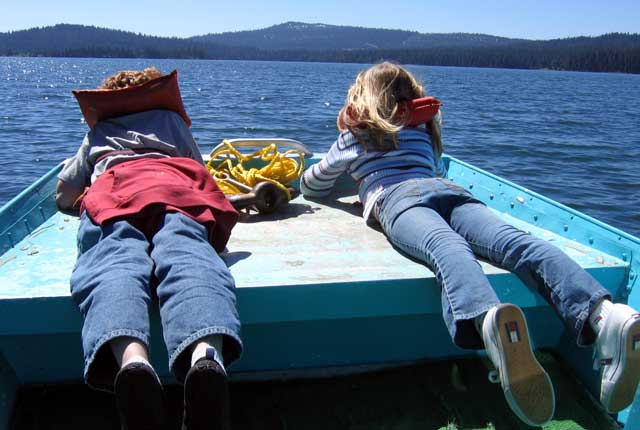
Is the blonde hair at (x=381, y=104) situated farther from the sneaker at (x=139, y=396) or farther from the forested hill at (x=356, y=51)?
the forested hill at (x=356, y=51)

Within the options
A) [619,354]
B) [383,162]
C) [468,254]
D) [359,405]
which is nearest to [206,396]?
[468,254]

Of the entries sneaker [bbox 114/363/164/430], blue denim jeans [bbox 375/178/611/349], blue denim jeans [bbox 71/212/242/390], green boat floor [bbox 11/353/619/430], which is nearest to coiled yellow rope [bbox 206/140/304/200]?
blue denim jeans [bbox 375/178/611/349]

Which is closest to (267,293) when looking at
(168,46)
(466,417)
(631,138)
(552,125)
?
(466,417)

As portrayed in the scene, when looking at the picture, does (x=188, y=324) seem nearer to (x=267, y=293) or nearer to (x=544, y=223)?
(x=267, y=293)

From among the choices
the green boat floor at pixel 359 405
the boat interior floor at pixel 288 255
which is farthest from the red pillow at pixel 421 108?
the green boat floor at pixel 359 405

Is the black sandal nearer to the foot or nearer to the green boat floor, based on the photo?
the foot

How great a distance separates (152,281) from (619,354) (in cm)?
154

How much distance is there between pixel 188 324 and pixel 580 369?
1.96 m

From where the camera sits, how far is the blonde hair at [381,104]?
2.78 m

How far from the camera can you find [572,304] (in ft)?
6.66

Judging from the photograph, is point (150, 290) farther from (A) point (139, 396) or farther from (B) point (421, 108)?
(B) point (421, 108)

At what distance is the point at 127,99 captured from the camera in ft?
9.02

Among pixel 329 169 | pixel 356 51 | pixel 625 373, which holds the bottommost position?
pixel 356 51

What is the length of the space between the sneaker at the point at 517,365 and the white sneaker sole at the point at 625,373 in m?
0.25
